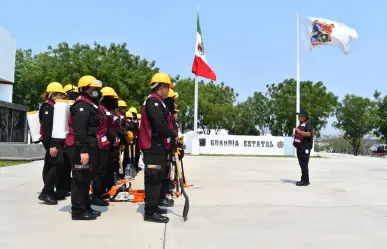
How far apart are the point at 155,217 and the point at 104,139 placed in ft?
3.98

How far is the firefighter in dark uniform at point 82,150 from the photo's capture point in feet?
16.7

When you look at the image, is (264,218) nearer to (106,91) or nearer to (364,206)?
(364,206)

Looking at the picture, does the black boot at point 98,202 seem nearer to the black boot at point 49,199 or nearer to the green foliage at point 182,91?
the black boot at point 49,199

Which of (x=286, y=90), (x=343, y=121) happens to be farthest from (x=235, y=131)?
(x=343, y=121)

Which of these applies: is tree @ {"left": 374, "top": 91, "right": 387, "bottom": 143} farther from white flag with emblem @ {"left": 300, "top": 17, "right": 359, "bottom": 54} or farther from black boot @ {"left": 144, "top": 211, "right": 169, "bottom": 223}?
black boot @ {"left": 144, "top": 211, "right": 169, "bottom": 223}

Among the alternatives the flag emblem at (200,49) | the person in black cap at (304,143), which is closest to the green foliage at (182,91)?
the flag emblem at (200,49)

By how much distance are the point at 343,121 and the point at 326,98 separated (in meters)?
5.37

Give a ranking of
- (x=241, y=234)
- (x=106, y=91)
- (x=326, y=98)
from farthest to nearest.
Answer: (x=326, y=98)
(x=106, y=91)
(x=241, y=234)

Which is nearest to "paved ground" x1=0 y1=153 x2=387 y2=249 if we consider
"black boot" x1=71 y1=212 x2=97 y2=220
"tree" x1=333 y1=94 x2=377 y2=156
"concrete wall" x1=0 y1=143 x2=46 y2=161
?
"black boot" x1=71 y1=212 x2=97 y2=220

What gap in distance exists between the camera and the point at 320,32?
25906 millimetres

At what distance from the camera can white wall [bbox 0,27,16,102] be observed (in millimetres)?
22797

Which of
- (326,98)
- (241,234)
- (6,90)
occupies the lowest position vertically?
(241,234)

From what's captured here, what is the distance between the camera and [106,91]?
249 inches

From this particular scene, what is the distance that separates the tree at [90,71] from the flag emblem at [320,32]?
552 inches
